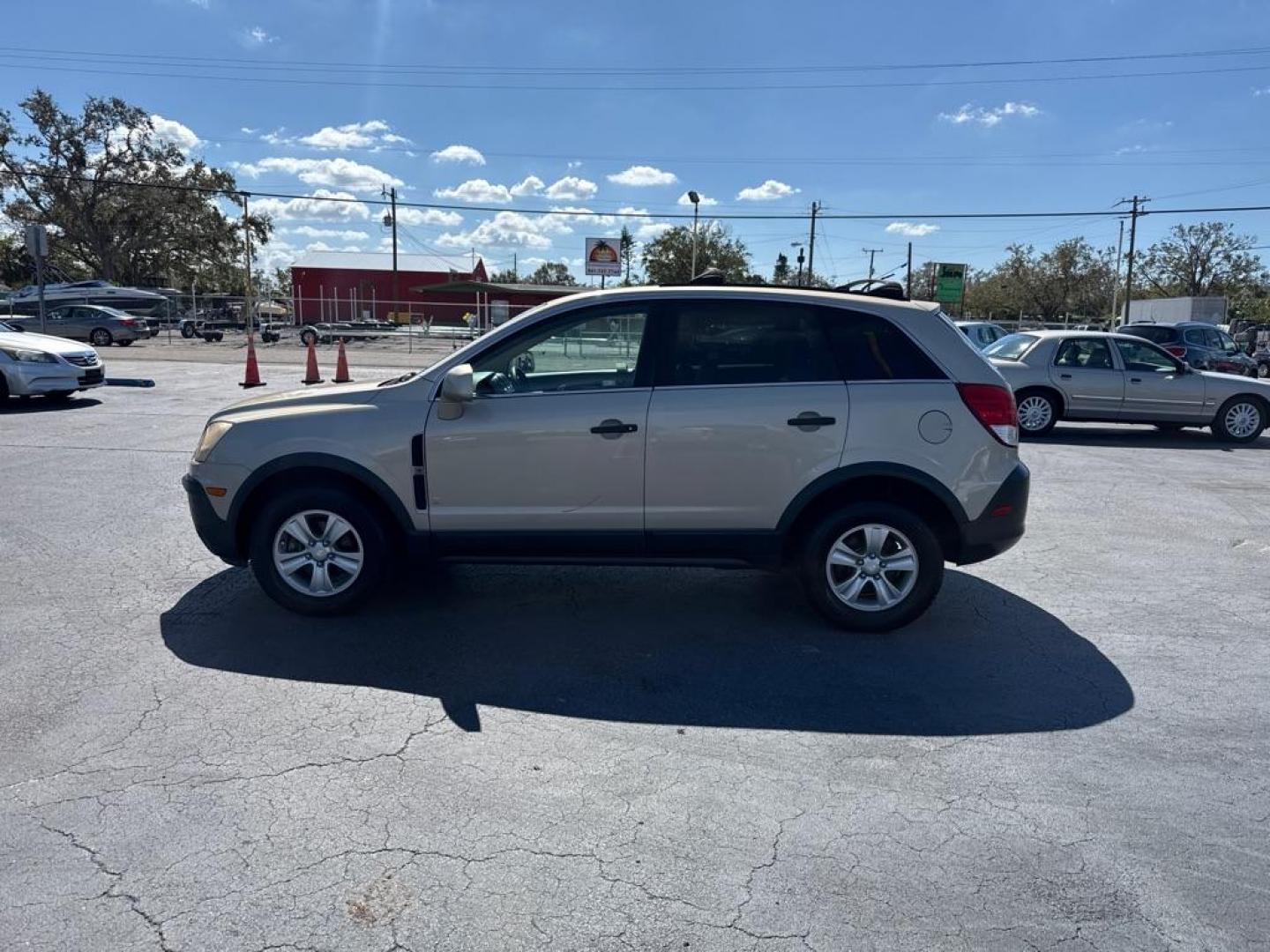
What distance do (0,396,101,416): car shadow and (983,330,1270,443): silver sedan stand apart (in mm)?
13750

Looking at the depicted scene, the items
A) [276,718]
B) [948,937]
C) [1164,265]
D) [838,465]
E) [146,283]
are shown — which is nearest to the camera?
[948,937]

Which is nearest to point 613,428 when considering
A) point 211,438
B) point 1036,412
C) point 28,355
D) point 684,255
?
point 211,438

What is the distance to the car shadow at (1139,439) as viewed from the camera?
40.4 feet

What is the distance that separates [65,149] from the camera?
50.8 m

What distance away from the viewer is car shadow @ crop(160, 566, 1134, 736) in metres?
3.96

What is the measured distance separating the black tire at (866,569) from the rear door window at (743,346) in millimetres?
766

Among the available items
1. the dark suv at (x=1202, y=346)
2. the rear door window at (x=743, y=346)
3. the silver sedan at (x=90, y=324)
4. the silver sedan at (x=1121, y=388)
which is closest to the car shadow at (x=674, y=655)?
the rear door window at (x=743, y=346)

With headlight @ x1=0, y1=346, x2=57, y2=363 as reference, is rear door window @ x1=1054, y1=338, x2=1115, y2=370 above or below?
above

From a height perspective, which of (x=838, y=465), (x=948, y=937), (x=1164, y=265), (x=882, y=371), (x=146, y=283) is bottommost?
(x=948, y=937)

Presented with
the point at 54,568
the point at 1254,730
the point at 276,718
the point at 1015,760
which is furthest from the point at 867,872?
the point at 54,568

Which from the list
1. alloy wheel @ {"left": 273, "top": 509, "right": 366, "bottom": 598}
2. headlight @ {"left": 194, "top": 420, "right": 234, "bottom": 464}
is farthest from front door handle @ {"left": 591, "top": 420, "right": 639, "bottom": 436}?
headlight @ {"left": 194, "top": 420, "right": 234, "bottom": 464}

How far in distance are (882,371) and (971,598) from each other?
172 centimetres

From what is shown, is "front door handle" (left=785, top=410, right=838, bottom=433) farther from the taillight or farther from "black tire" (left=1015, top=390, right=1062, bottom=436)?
"black tire" (left=1015, top=390, right=1062, bottom=436)

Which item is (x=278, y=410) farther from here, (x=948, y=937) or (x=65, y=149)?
(x=65, y=149)
